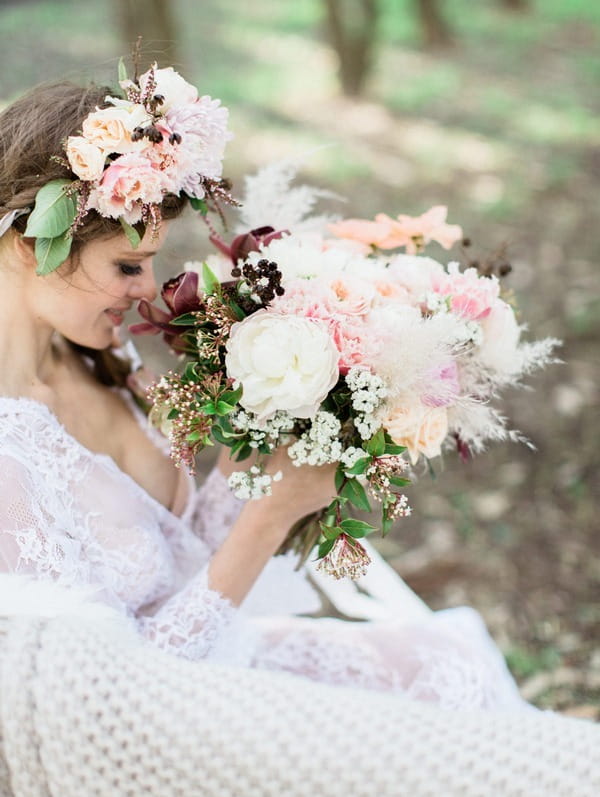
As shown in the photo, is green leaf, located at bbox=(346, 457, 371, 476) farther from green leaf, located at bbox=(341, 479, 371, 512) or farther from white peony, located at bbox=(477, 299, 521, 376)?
white peony, located at bbox=(477, 299, 521, 376)

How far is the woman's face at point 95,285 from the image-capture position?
156cm

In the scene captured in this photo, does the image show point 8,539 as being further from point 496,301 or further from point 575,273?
point 575,273

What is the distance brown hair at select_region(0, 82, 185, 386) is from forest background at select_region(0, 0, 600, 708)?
17 cm

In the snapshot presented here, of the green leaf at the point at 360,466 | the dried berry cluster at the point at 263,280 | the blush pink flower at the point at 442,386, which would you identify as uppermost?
the dried berry cluster at the point at 263,280

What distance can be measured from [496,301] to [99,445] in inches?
35.0

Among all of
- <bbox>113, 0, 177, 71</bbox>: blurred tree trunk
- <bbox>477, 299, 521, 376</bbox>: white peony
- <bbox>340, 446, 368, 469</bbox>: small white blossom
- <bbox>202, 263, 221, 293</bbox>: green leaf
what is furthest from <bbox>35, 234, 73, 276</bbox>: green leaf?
<bbox>113, 0, 177, 71</bbox>: blurred tree trunk

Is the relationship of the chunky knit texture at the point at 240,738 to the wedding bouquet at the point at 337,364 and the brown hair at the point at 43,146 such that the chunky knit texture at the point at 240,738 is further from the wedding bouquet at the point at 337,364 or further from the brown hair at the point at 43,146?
the brown hair at the point at 43,146

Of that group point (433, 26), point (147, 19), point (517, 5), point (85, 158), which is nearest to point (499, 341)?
point (85, 158)

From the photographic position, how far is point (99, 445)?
6.01ft

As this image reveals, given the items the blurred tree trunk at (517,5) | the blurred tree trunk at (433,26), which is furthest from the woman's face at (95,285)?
the blurred tree trunk at (517,5)

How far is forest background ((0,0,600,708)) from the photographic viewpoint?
2.93 metres

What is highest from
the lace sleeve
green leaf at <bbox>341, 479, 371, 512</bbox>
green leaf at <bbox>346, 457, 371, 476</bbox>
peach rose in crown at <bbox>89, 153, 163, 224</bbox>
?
peach rose in crown at <bbox>89, 153, 163, 224</bbox>

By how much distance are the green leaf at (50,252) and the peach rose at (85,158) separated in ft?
0.39

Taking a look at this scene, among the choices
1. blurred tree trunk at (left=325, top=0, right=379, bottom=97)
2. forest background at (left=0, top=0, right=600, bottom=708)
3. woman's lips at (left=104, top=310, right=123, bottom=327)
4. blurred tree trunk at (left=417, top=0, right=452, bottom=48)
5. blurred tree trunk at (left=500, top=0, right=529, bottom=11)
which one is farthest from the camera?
blurred tree trunk at (left=500, top=0, right=529, bottom=11)
